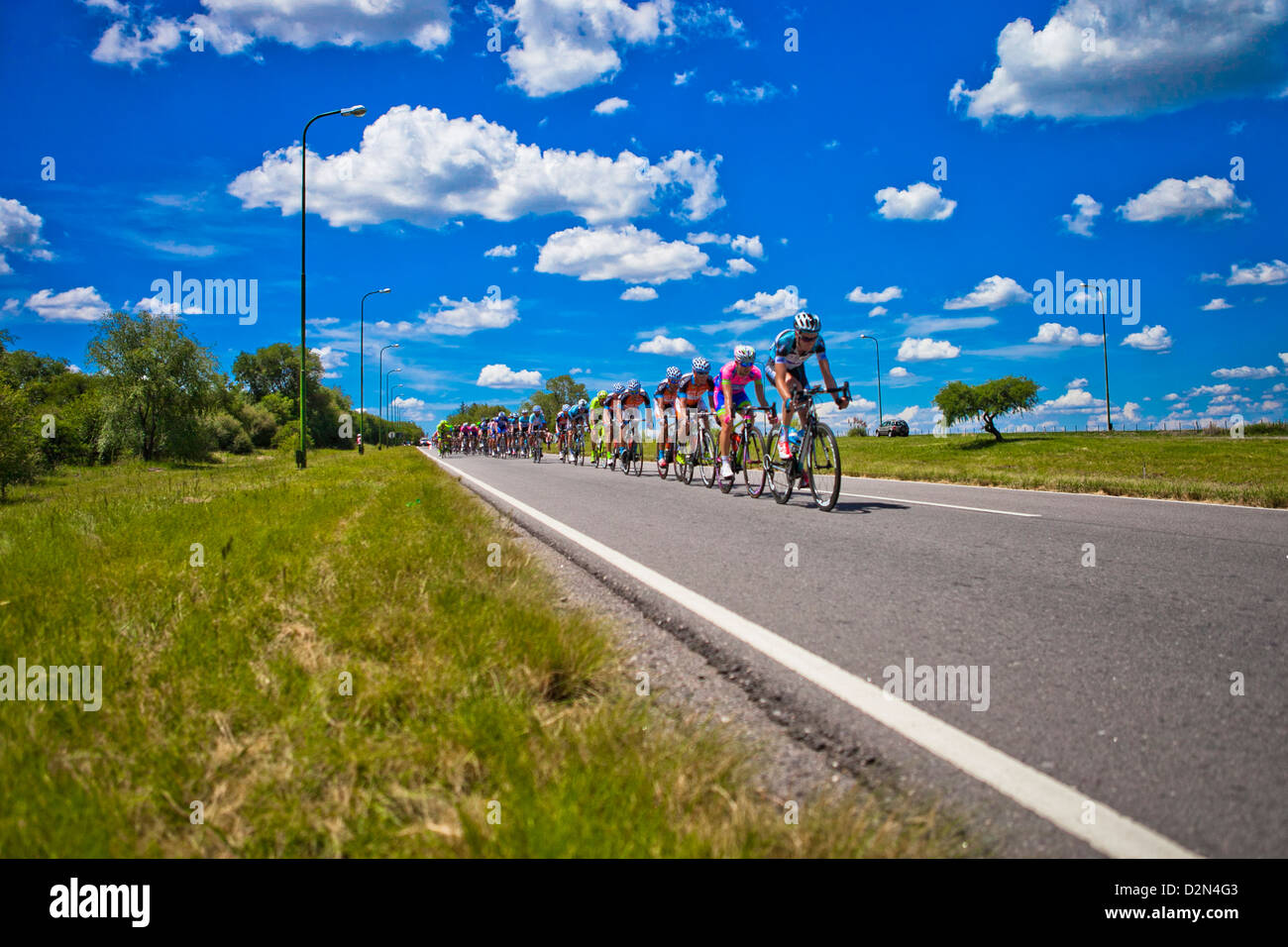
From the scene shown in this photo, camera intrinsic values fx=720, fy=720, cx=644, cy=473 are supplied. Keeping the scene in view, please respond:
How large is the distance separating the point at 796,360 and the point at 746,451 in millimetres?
2252

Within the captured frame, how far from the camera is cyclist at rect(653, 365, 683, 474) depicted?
16.6 m

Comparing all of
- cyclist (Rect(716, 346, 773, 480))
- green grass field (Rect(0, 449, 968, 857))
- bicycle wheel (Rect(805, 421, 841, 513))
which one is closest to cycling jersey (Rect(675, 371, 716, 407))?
cyclist (Rect(716, 346, 773, 480))

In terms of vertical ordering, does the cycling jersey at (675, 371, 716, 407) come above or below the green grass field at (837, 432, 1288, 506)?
above

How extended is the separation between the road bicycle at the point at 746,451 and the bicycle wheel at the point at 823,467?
1565 mm

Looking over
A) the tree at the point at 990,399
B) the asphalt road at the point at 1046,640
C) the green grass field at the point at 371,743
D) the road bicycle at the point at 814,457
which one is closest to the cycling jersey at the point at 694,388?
the road bicycle at the point at 814,457

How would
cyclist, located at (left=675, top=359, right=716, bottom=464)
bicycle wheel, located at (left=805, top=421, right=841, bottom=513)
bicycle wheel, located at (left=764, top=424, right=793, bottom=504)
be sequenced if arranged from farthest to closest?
cyclist, located at (left=675, top=359, right=716, bottom=464)
bicycle wheel, located at (left=764, top=424, right=793, bottom=504)
bicycle wheel, located at (left=805, top=421, right=841, bottom=513)

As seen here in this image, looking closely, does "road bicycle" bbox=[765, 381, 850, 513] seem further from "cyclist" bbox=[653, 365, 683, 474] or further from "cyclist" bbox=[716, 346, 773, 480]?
"cyclist" bbox=[653, 365, 683, 474]

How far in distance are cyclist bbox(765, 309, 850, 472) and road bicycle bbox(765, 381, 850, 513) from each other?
9cm

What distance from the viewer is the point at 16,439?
62.3 ft

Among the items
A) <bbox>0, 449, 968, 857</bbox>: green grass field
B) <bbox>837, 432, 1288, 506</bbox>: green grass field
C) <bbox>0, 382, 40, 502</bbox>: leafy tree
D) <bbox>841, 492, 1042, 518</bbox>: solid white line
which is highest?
<bbox>0, 382, 40, 502</bbox>: leafy tree

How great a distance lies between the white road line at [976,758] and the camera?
68.5 inches

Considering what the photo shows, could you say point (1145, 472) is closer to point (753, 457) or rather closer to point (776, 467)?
point (753, 457)

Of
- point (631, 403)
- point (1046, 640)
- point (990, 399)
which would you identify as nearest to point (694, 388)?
point (631, 403)
